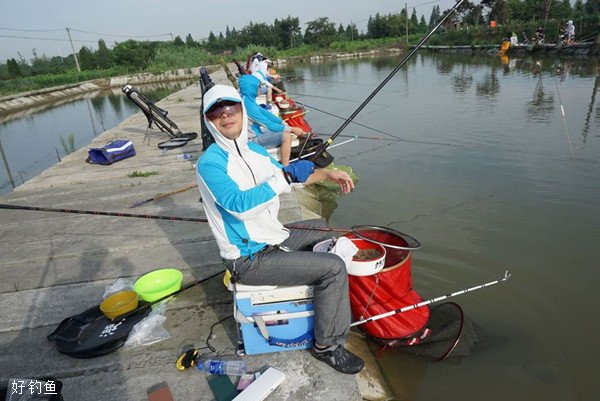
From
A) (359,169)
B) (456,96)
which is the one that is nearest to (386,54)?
(456,96)

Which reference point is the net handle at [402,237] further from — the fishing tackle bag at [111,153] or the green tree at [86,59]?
the green tree at [86,59]

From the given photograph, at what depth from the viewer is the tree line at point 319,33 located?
38.8 metres

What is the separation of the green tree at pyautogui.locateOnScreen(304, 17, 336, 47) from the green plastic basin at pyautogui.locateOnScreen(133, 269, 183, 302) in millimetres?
74902

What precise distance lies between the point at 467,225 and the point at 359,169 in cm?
335

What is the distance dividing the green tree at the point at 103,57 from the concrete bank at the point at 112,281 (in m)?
60.8

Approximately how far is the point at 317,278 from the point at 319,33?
77935mm

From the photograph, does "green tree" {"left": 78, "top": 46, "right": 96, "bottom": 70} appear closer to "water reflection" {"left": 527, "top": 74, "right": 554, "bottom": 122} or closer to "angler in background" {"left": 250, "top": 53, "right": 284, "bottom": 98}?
"angler in background" {"left": 250, "top": 53, "right": 284, "bottom": 98}

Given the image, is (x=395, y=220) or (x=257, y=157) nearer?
(x=257, y=157)

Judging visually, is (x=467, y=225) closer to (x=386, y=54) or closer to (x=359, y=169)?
(x=359, y=169)

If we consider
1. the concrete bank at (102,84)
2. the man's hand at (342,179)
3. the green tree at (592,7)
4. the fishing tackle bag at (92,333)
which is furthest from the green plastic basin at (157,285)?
the green tree at (592,7)

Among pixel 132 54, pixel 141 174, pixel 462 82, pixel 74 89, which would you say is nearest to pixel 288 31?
pixel 132 54

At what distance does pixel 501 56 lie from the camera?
31.1 meters

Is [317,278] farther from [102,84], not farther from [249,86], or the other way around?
[102,84]

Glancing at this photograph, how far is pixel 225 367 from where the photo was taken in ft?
8.48
